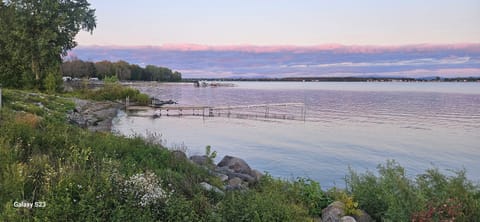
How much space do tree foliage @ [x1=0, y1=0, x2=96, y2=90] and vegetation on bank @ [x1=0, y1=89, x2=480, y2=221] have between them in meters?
40.3

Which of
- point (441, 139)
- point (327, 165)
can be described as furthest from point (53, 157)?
point (441, 139)

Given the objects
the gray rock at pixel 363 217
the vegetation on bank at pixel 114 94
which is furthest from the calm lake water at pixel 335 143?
the vegetation on bank at pixel 114 94

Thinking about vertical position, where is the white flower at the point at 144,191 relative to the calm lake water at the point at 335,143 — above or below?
above

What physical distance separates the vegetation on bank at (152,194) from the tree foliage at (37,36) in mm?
40297

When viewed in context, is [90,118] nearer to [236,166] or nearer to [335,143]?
[335,143]

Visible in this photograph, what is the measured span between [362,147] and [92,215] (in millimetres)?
22118

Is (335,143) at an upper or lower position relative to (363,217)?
lower

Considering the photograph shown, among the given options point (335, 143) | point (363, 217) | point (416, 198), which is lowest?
point (335, 143)

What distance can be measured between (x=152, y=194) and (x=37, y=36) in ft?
151

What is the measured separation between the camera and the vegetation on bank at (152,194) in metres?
5.48

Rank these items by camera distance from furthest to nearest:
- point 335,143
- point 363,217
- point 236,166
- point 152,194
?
point 335,143
point 236,166
point 363,217
point 152,194

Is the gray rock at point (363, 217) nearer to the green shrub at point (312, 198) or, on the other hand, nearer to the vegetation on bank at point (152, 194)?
→ the vegetation on bank at point (152, 194)

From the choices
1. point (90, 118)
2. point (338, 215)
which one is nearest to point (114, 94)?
point (90, 118)

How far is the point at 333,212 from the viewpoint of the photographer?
7.31 metres
